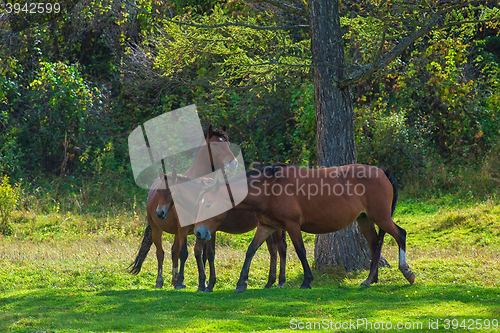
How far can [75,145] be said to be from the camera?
65.0 ft

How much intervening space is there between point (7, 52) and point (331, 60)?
10530 millimetres

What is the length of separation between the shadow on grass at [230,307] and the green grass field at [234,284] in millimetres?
14

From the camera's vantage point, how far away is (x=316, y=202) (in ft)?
27.9

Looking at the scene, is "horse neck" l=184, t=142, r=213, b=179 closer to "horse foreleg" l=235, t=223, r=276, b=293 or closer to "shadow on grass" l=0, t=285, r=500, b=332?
"horse foreleg" l=235, t=223, r=276, b=293

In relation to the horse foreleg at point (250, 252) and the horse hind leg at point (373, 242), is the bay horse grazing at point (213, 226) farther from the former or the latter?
the horse hind leg at point (373, 242)

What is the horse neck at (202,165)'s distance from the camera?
8.94 metres

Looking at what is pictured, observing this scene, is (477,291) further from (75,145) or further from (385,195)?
(75,145)

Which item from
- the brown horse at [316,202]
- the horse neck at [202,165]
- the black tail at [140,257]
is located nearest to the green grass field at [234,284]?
the black tail at [140,257]

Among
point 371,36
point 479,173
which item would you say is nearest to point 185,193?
point 371,36

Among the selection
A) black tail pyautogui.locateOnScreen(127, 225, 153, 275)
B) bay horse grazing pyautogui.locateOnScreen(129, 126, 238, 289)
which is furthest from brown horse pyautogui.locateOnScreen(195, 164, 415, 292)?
black tail pyautogui.locateOnScreen(127, 225, 153, 275)

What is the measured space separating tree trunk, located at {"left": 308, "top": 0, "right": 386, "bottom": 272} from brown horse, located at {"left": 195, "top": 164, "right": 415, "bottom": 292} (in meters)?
1.83

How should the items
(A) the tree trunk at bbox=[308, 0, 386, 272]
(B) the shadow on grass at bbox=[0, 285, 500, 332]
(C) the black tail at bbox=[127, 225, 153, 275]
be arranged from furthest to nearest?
(A) the tree trunk at bbox=[308, 0, 386, 272] → (C) the black tail at bbox=[127, 225, 153, 275] → (B) the shadow on grass at bbox=[0, 285, 500, 332]

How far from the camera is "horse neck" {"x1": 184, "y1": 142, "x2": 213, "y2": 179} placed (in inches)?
352

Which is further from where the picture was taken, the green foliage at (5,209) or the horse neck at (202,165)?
the green foliage at (5,209)
